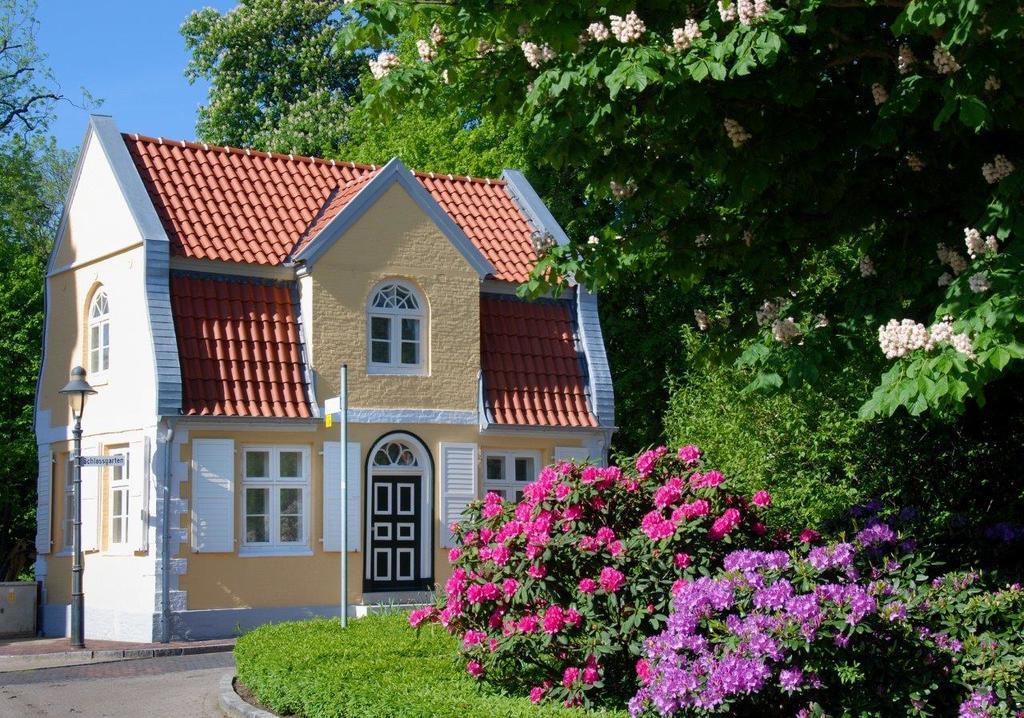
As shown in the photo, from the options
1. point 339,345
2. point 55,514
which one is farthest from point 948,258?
point 55,514

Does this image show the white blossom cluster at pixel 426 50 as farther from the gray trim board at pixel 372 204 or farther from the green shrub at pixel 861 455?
the gray trim board at pixel 372 204

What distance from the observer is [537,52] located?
10.8 metres

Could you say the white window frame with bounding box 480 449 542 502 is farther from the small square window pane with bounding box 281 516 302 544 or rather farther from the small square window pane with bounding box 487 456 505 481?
the small square window pane with bounding box 281 516 302 544

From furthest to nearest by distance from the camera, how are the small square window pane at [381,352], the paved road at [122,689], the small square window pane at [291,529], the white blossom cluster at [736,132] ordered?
1. the small square window pane at [381,352]
2. the small square window pane at [291,529]
3. the paved road at [122,689]
4. the white blossom cluster at [736,132]

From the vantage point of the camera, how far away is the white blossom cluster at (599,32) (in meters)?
10.0

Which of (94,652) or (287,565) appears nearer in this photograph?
(94,652)

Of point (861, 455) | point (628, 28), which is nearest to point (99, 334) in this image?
point (861, 455)

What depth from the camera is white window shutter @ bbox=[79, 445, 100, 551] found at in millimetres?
22625

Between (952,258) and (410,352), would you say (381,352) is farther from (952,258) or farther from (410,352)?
(952,258)

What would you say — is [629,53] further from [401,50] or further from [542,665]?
[401,50]

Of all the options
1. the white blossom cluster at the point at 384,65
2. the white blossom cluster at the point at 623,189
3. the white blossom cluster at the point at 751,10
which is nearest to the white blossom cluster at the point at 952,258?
the white blossom cluster at the point at 751,10

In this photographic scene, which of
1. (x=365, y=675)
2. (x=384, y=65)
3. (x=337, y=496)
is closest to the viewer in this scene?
(x=384, y=65)

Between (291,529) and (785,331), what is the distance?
487 inches

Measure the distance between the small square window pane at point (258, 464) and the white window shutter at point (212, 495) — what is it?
441mm
